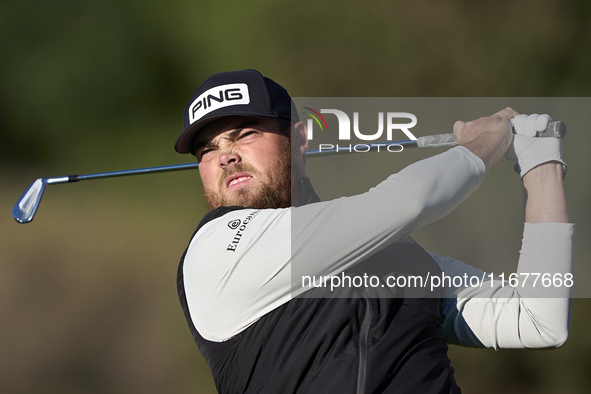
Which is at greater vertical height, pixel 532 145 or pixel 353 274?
pixel 532 145

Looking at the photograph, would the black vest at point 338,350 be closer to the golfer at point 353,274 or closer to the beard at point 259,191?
the golfer at point 353,274

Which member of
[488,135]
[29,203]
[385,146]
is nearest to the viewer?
[488,135]

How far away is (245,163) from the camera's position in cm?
111

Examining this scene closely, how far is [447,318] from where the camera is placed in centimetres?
109

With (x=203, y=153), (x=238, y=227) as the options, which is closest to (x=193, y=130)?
(x=203, y=153)

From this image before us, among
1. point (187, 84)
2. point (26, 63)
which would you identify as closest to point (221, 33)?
point (187, 84)

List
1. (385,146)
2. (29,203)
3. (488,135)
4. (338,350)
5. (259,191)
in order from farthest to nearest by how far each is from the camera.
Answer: (29,203), (385,146), (259,191), (488,135), (338,350)

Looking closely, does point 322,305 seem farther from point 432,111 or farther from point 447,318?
point 432,111

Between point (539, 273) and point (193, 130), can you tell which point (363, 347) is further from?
point (193, 130)

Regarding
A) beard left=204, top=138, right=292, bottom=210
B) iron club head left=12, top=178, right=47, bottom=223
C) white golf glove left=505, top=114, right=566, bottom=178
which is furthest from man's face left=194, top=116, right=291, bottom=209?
iron club head left=12, top=178, right=47, bottom=223

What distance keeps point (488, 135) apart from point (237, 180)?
49cm

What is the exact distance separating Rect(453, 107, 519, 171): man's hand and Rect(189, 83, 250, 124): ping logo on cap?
0.44m

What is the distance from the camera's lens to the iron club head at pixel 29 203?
6.33ft

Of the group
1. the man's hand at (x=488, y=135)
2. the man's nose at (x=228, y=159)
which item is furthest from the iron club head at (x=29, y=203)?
the man's hand at (x=488, y=135)
